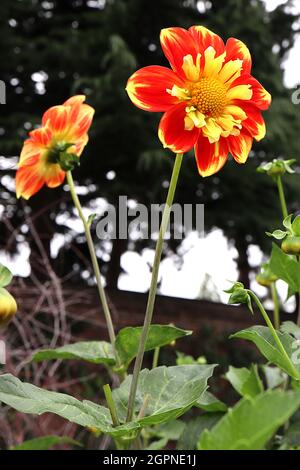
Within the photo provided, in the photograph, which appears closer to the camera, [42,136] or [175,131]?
[175,131]

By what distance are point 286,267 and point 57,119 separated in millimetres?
253

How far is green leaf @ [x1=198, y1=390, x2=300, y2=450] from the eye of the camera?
0.15m

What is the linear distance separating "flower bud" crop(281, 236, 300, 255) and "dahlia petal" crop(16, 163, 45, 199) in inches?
9.7

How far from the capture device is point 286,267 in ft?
1.20

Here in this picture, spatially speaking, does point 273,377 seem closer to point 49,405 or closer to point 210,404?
point 210,404

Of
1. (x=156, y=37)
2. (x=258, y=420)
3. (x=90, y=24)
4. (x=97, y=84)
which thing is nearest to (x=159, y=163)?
(x=97, y=84)

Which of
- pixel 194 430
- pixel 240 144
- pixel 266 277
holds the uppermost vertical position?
pixel 240 144

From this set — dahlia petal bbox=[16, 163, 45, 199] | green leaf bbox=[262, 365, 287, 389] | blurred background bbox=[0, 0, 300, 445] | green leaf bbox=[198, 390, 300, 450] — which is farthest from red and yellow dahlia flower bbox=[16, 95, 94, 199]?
blurred background bbox=[0, 0, 300, 445]

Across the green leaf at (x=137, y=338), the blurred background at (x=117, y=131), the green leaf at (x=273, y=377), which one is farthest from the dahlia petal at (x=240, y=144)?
the blurred background at (x=117, y=131)

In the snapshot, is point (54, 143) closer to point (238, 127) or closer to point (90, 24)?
point (238, 127)

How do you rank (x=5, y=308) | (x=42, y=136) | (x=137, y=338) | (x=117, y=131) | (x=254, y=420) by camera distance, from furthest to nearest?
(x=117, y=131)
(x=42, y=136)
(x=137, y=338)
(x=5, y=308)
(x=254, y=420)

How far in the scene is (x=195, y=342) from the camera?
4.48 meters

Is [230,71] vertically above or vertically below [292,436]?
above

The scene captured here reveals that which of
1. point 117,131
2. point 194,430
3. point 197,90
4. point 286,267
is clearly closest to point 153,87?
point 197,90
